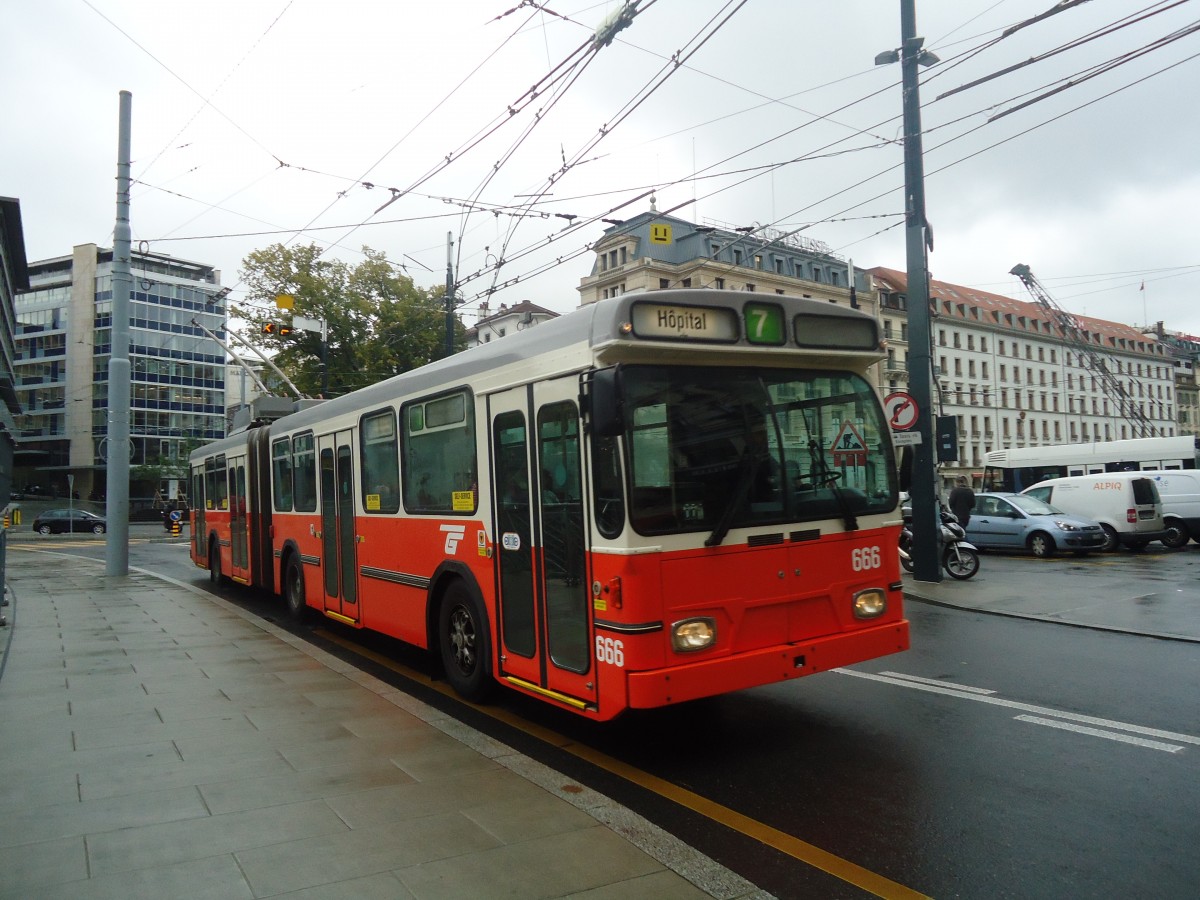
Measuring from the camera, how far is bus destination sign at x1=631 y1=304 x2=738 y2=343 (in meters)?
5.10

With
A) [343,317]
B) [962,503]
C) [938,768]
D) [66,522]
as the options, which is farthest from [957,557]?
[66,522]

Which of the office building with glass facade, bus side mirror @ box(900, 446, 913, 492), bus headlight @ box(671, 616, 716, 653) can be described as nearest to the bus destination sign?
bus headlight @ box(671, 616, 716, 653)

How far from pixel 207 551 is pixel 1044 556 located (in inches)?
700

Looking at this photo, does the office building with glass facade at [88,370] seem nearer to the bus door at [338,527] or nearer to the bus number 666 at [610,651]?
Answer: the bus door at [338,527]

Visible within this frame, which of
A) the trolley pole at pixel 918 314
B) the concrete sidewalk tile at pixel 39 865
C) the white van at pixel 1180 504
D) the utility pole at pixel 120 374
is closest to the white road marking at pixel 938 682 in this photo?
the concrete sidewalk tile at pixel 39 865

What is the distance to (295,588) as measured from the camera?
11.6 metres

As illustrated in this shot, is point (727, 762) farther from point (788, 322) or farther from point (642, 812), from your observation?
point (788, 322)

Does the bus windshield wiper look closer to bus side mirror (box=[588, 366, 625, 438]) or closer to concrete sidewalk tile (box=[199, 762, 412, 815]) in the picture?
bus side mirror (box=[588, 366, 625, 438])

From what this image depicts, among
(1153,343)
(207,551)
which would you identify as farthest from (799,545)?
(1153,343)

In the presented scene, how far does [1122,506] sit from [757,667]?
1968 cm

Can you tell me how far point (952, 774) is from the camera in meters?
5.05

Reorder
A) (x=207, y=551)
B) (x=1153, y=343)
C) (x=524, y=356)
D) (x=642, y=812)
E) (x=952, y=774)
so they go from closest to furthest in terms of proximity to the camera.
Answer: (x=642, y=812), (x=952, y=774), (x=524, y=356), (x=207, y=551), (x=1153, y=343)

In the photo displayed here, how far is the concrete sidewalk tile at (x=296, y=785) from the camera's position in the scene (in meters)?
4.69

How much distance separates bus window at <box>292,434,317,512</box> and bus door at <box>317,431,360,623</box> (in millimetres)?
314
